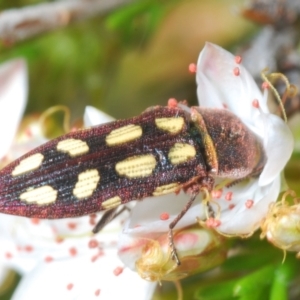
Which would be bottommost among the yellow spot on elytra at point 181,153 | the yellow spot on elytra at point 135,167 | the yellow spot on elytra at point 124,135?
the yellow spot on elytra at point 181,153

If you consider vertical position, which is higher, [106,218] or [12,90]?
[12,90]

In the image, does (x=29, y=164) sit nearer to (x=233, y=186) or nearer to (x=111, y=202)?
(x=111, y=202)

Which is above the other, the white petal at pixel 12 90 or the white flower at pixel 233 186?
the white petal at pixel 12 90

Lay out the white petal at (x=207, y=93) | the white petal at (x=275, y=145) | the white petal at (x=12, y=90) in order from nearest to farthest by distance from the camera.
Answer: the white petal at (x=275, y=145) < the white petal at (x=207, y=93) < the white petal at (x=12, y=90)

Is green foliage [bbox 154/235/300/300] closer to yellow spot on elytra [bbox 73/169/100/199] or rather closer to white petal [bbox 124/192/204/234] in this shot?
white petal [bbox 124/192/204/234]

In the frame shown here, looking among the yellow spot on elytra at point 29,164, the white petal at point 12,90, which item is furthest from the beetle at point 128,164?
the white petal at point 12,90

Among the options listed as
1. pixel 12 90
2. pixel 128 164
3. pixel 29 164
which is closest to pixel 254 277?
pixel 128 164

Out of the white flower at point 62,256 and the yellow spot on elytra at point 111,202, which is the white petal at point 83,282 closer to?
the white flower at point 62,256

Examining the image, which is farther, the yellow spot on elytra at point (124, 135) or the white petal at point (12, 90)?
the white petal at point (12, 90)
